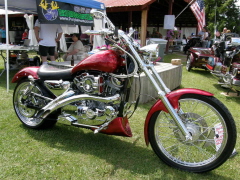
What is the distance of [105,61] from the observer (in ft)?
7.82

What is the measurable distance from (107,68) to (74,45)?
15.9ft

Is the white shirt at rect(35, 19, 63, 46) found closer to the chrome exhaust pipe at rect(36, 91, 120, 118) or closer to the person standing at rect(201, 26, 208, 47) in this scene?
the chrome exhaust pipe at rect(36, 91, 120, 118)

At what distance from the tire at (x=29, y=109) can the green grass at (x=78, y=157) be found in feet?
0.32

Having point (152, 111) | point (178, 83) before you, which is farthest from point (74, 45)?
point (152, 111)

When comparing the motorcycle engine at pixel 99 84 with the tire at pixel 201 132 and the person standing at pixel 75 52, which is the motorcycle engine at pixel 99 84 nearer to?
the tire at pixel 201 132

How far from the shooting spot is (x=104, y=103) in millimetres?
2537

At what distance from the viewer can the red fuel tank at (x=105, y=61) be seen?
239 centimetres

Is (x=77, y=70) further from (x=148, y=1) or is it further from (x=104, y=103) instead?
(x=148, y=1)

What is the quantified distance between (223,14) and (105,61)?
34.4 m

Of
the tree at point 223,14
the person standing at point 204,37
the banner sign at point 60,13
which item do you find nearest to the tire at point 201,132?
the banner sign at point 60,13

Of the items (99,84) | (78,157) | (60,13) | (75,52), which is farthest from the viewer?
(75,52)

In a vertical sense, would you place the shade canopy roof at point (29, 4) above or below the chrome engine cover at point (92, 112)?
above

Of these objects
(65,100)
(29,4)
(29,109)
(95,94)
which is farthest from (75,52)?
(95,94)

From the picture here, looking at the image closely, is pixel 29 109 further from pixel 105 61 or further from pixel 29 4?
pixel 29 4
